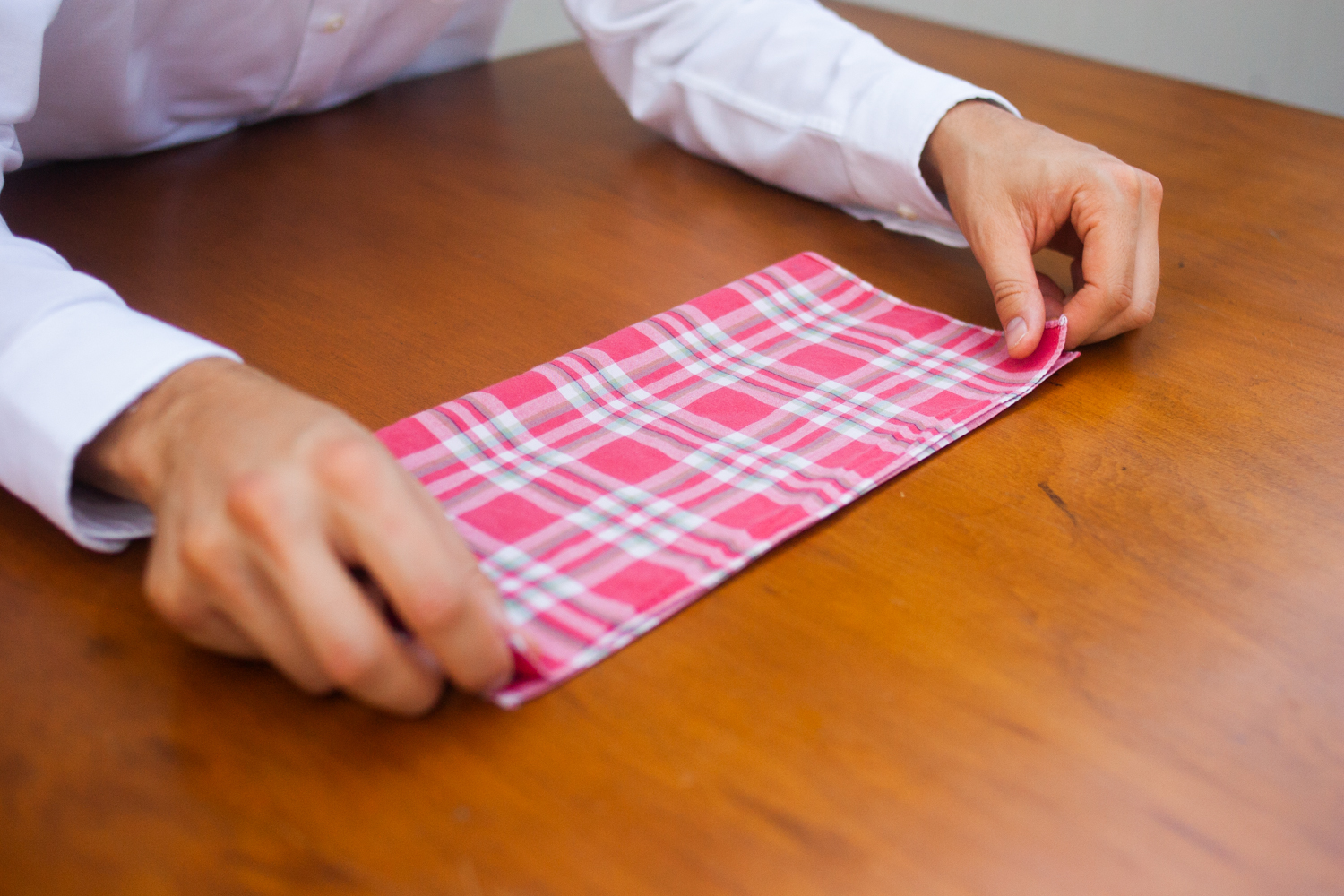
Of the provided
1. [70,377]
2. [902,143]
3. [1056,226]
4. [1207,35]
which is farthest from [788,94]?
[1207,35]

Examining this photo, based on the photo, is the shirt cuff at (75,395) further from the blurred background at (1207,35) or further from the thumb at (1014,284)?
the blurred background at (1207,35)

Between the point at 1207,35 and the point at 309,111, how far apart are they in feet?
4.75

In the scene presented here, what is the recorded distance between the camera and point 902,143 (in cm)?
74

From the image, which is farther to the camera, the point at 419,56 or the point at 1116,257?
the point at 419,56

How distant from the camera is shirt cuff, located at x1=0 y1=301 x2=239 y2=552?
0.44m

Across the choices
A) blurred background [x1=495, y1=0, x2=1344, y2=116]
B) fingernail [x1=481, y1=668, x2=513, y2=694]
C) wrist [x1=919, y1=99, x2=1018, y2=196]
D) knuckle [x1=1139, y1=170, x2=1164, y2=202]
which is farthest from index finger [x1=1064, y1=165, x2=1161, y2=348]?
blurred background [x1=495, y1=0, x2=1344, y2=116]

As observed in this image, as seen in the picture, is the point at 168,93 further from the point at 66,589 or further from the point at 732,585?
the point at 732,585

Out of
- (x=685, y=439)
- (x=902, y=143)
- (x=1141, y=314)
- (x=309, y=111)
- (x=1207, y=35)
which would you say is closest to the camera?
(x=685, y=439)

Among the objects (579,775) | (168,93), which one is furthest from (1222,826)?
(168,93)

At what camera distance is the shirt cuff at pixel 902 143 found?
733mm

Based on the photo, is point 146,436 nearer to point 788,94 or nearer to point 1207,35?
point 788,94

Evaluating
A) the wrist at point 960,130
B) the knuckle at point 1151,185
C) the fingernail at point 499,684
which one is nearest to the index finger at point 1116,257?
the knuckle at point 1151,185

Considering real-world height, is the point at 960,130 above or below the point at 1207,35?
above

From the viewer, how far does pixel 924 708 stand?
378 millimetres
